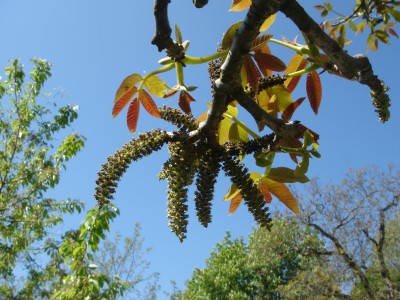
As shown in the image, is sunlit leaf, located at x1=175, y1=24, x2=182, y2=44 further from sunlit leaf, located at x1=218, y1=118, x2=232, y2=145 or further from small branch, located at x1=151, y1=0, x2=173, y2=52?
sunlit leaf, located at x1=218, y1=118, x2=232, y2=145

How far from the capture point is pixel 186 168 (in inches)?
37.8

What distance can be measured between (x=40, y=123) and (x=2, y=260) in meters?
2.28

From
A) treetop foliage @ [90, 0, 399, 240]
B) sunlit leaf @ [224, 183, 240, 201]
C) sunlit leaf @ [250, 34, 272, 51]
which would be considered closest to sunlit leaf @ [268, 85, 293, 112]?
treetop foliage @ [90, 0, 399, 240]

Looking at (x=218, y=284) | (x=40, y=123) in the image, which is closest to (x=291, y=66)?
(x=40, y=123)

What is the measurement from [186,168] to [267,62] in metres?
0.32

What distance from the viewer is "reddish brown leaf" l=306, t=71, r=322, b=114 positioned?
1178 mm

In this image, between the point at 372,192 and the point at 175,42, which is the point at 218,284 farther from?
the point at 175,42

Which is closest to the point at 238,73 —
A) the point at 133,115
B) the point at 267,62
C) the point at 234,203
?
the point at 267,62

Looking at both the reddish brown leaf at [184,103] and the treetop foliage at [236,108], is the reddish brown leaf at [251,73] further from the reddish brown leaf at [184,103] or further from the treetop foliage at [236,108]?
the reddish brown leaf at [184,103]

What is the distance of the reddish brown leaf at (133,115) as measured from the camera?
1.17 metres

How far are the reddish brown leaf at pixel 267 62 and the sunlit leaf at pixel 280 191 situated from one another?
1.02ft

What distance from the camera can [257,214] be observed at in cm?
99

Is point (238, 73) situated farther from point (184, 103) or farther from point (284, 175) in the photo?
point (284, 175)

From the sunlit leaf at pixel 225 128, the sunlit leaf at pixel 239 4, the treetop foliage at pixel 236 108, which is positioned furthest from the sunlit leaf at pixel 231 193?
the sunlit leaf at pixel 239 4
